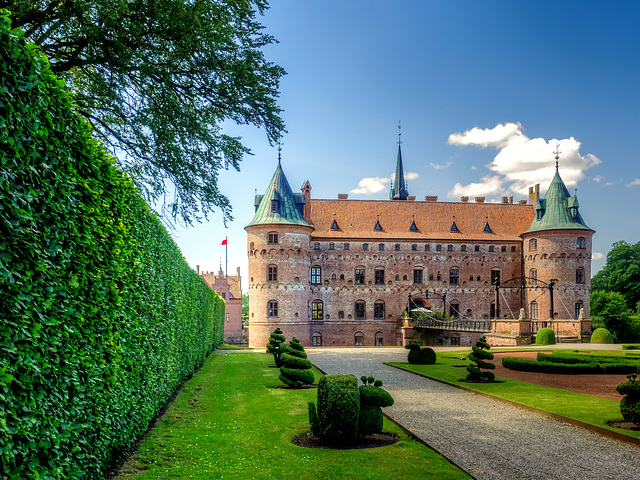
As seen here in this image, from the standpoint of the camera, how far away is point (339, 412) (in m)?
8.74

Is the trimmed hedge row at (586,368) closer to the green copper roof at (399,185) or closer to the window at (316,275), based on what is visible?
the window at (316,275)

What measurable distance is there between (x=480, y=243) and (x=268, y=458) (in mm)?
44511

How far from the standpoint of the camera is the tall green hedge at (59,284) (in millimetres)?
3797

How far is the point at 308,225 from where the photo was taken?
149 ft

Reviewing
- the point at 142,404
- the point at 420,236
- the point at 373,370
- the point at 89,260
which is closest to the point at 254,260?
the point at 420,236

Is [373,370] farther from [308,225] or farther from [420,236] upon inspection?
[420,236]

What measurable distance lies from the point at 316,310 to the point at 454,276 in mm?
13609

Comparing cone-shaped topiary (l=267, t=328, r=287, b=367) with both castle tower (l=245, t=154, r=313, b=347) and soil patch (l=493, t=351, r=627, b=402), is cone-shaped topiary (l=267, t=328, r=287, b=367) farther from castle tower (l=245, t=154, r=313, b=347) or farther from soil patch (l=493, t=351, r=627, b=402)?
castle tower (l=245, t=154, r=313, b=347)

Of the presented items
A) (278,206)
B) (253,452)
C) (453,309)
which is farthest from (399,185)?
(253,452)

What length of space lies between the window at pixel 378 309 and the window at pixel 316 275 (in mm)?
5681

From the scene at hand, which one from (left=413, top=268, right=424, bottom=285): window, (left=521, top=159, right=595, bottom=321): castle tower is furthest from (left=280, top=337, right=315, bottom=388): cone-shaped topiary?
(left=521, top=159, right=595, bottom=321): castle tower

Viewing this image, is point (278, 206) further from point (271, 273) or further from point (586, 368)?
point (586, 368)

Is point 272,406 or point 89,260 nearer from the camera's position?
point 89,260

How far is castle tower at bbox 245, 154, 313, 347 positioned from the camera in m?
43.2
